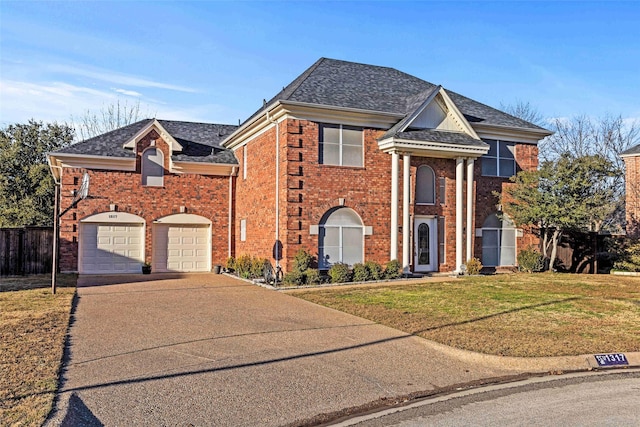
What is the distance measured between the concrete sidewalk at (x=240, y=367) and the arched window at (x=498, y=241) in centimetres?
1164

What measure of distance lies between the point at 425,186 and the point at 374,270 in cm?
418

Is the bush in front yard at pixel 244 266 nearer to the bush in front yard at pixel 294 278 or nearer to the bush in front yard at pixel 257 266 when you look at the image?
the bush in front yard at pixel 257 266

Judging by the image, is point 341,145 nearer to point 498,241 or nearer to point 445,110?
point 445,110

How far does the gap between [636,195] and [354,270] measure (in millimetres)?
18388

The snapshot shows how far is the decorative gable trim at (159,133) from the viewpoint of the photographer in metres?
23.3

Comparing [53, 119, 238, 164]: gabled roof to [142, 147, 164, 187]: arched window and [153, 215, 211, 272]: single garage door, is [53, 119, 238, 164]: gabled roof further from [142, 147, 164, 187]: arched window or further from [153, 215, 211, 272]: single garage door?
[153, 215, 211, 272]: single garage door

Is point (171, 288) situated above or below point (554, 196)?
below

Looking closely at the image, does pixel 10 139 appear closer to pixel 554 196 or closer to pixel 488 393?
pixel 554 196

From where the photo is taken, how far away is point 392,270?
760 inches

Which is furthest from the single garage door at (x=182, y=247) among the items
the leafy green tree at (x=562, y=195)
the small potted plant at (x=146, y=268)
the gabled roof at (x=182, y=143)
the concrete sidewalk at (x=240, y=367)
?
the leafy green tree at (x=562, y=195)

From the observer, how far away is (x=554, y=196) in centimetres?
2097

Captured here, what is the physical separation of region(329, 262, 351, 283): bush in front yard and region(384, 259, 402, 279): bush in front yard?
1.53 m

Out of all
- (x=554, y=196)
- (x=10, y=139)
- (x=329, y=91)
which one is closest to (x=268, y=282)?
(x=329, y=91)

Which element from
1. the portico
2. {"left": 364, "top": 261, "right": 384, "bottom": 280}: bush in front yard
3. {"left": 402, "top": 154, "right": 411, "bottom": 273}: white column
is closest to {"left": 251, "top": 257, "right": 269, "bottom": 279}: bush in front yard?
{"left": 364, "top": 261, "right": 384, "bottom": 280}: bush in front yard
